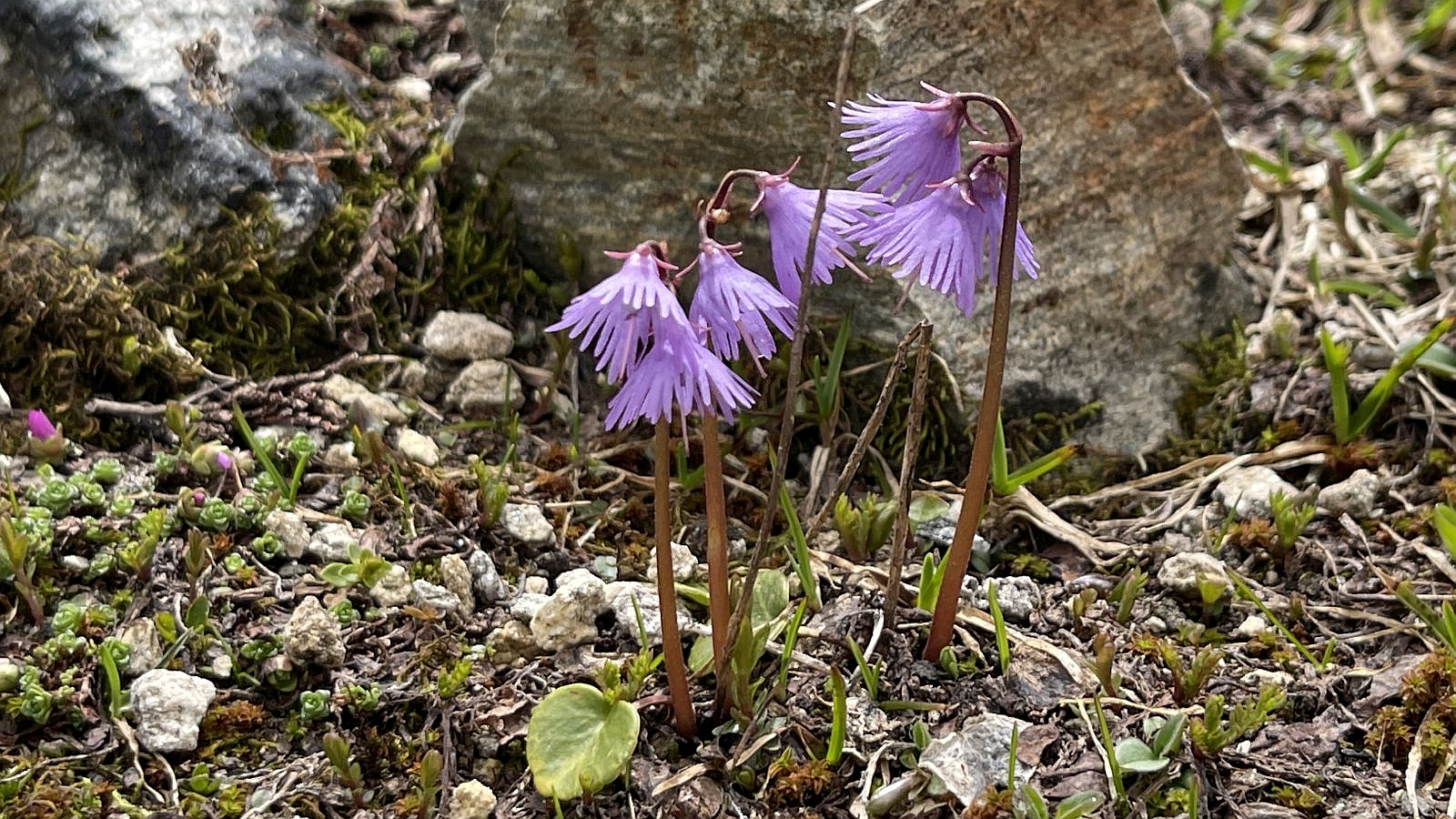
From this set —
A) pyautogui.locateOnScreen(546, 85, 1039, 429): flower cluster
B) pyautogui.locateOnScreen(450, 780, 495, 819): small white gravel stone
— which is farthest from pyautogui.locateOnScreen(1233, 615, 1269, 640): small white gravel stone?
pyautogui.locateOnScreen(450, 780, 495, 819): small white gravel stone

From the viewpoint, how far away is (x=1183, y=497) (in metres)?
2.73

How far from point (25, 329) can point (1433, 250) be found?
131 inches

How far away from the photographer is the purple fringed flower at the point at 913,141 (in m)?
1.89

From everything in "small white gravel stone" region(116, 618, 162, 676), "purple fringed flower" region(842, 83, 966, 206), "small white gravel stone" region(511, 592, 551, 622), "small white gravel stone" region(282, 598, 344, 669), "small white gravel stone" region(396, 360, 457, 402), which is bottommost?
"small white gravel stone" region(116, 618, 162, 676)

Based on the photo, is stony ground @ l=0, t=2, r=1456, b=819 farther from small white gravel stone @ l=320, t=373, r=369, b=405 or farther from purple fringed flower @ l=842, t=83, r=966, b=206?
purple fringed flower @ l=842, t=83, r=966, b=206

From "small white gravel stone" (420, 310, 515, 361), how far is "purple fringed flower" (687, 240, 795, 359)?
3.88 feet

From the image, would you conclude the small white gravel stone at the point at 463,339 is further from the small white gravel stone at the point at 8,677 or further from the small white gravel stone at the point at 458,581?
the small white gravel stone at the point at 8,677

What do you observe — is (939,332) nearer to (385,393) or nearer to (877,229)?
(877,229)

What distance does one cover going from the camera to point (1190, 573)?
2.46 m

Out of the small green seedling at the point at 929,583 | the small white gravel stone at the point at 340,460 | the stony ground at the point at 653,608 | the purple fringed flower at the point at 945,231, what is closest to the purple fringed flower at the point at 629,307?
the purple fringed flower at the point at 945,231

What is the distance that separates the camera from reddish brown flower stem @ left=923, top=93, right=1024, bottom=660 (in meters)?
1.82

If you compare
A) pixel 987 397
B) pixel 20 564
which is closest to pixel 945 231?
pixel 987 397

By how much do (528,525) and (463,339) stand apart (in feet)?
1.93

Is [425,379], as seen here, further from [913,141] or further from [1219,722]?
[1219,722]
